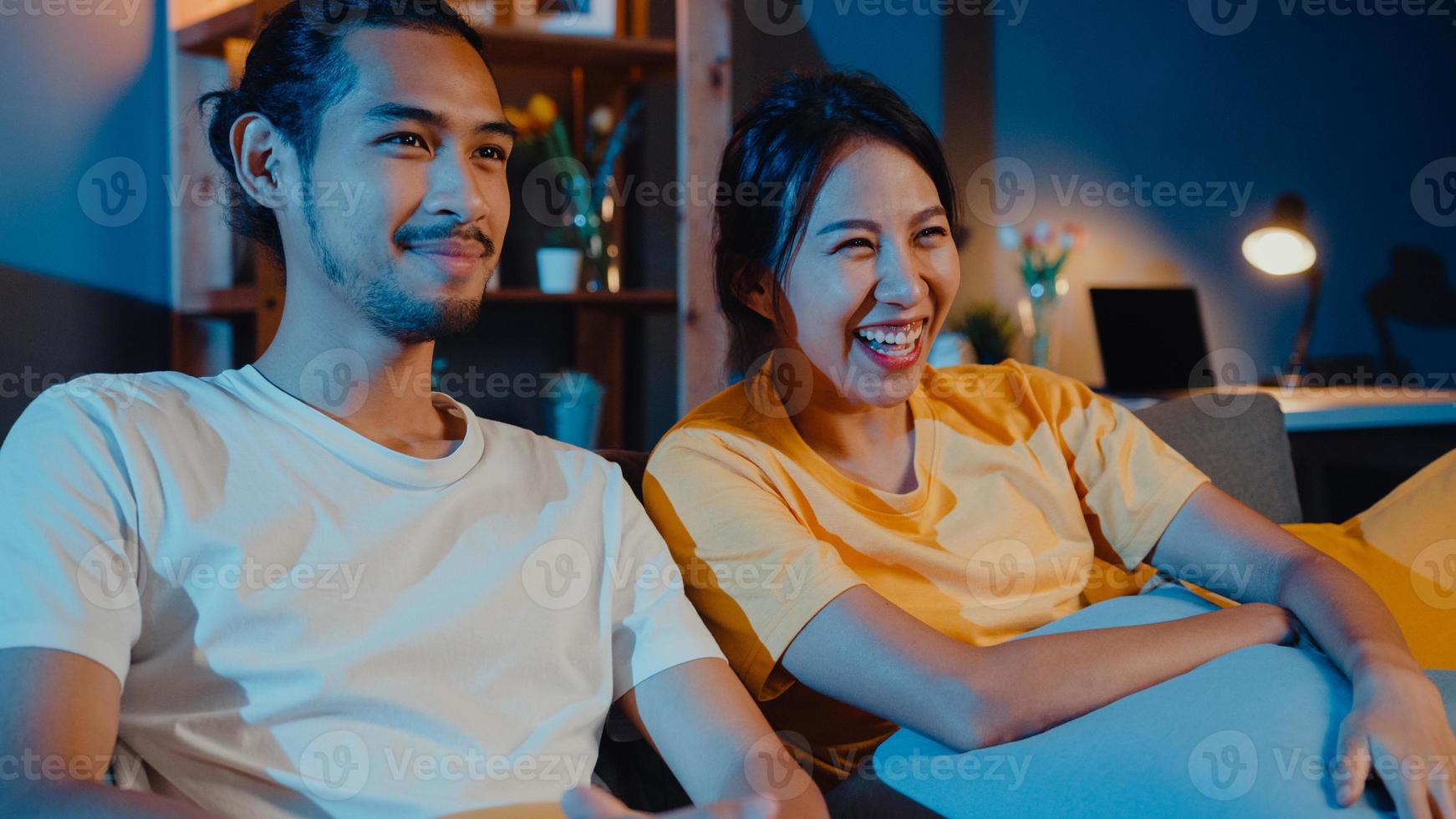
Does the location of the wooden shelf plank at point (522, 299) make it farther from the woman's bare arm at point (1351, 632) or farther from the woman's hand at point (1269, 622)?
the woman's hand at point (1269, 622)

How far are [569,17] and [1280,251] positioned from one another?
2.36 m

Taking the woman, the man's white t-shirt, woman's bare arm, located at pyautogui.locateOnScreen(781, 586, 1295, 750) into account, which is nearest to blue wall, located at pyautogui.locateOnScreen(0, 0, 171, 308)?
the man's white t-shirt

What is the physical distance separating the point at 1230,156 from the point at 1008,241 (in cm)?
96

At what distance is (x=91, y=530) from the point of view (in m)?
0.95

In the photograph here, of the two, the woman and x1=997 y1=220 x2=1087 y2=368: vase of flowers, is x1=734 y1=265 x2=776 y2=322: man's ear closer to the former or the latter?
the woman

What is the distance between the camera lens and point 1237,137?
378 centimetres

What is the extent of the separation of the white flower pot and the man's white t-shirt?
1.40 metres

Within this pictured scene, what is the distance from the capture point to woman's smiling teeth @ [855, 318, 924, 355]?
141cm

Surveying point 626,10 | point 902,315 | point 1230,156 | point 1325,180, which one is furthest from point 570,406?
point 1325,180

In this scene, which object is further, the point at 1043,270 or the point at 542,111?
the point at 1043,270

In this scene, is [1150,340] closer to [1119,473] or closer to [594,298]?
[594,298]

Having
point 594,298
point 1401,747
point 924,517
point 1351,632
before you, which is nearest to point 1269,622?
point 1351,632

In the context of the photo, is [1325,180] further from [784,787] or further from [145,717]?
[145,717]

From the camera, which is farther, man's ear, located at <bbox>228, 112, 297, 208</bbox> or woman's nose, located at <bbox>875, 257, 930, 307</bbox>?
woman's nose, located at <bbox>875, 257, 930, 307</bbox>
